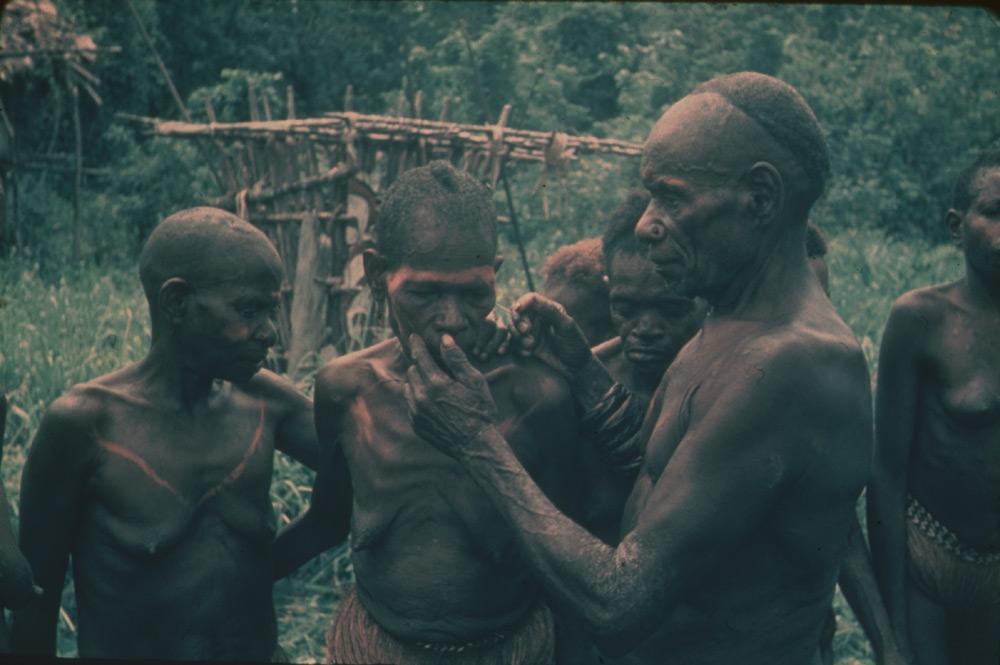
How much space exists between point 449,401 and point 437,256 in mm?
358

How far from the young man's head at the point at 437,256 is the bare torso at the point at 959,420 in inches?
47.3

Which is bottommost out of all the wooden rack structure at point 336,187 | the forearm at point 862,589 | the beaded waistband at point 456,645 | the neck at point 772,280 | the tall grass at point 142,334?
the tall grass at point 142,334

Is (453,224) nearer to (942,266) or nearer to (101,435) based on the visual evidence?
(101,435)

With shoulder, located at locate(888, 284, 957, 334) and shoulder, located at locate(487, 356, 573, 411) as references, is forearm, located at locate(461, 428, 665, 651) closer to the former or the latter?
shoulder, located at locate(487, 356, 573, 411)

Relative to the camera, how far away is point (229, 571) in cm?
299

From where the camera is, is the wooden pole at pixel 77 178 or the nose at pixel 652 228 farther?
the wooden pole at pixel 77 178

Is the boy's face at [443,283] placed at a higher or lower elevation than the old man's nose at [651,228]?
lower

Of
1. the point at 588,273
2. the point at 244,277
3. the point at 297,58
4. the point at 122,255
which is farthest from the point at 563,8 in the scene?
the point at 244,277

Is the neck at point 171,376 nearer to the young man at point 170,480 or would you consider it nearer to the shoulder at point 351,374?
the young man at point 170,480

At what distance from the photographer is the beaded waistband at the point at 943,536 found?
126 inches

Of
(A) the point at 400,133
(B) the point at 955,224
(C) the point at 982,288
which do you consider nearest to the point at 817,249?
(B) the point at 955,224

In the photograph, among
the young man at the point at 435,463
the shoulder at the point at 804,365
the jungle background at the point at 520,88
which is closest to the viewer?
the shoulder at the point at 804,365

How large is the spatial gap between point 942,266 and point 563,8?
410cm

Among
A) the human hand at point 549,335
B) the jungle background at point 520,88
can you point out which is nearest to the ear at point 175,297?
the human hand at point 549,335
